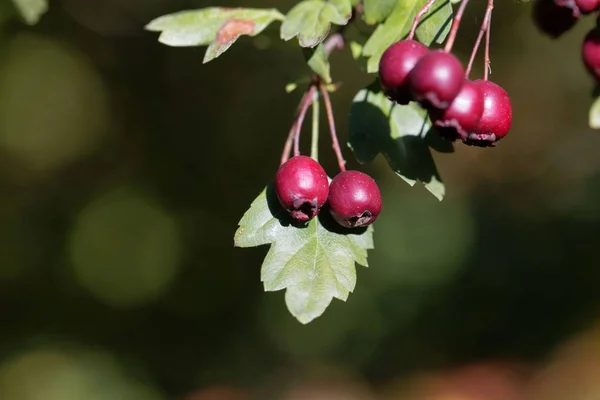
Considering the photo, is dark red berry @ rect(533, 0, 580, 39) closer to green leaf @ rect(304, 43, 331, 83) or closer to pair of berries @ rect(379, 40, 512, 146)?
pair of berries @ rect(379, 40, 512, 146)

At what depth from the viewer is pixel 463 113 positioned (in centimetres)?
83

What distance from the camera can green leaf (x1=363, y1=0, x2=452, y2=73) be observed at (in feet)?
3.23

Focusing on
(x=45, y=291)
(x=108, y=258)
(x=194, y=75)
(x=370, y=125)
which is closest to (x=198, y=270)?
(x=108, y=258)

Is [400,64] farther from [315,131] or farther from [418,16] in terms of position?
[315,131]

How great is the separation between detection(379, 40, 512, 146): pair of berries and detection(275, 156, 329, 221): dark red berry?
182 mm

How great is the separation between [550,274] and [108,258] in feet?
10.4

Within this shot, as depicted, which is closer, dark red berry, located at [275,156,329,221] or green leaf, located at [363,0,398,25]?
dark red berry, located at [275,156,329,221]

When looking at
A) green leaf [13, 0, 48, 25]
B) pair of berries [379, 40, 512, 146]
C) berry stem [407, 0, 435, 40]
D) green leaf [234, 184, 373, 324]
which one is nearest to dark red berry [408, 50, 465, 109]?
pair of berries [379, 40, 512, 146]

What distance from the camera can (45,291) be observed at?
14.7 ft

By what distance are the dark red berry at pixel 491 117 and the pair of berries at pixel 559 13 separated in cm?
18

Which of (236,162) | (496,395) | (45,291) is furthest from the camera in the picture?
(236,162)

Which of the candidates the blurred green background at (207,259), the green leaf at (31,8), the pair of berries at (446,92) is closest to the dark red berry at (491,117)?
the pair of berries at (446,92)

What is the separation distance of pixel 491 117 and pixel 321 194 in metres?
0.27

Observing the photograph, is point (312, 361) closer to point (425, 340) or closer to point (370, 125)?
point (425, 340)
